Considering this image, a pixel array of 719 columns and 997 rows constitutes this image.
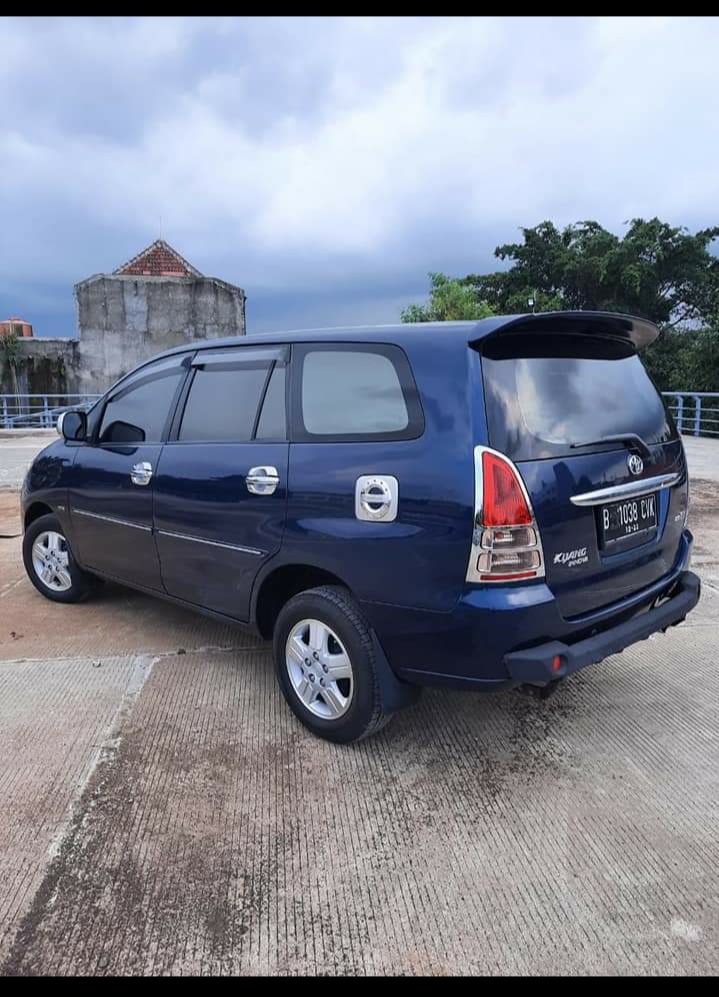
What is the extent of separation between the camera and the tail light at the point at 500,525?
2355 mm

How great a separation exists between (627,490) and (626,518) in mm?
117

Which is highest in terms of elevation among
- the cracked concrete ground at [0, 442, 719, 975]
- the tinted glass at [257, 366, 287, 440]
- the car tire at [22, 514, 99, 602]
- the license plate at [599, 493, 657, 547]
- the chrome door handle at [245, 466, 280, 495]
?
the tinted glass at [257, 366, 287, 440]

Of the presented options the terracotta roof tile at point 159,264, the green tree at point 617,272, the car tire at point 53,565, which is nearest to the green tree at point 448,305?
the green tree at point 617,272

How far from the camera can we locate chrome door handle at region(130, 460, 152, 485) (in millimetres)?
3689

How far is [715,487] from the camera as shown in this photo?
8.60m

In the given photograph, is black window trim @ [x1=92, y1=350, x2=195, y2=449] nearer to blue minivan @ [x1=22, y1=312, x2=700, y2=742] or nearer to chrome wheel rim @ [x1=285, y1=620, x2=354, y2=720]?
blue minivan @ [x1=22, y1=312, x2=700, y2=742]

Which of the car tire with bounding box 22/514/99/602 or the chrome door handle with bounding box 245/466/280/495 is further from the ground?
the chrome door handle with bounding box 245/466/280/495

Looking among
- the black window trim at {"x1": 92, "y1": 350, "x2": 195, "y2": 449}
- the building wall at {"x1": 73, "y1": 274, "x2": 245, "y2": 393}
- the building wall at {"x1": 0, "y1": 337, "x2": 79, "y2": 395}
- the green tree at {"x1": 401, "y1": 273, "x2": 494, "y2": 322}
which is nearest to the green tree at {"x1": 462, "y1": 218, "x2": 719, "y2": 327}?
the green tree at {"x1": 401, "y1": 273, "x2": 494, "y2": 322}

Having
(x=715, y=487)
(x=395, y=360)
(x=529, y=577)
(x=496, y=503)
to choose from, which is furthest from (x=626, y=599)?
(x=715, y=487)

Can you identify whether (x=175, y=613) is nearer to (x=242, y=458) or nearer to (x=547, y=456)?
(x=242, y=458)

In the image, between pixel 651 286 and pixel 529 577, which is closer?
pixel 529 577

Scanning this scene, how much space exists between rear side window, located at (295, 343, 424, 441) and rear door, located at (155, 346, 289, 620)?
0.15m

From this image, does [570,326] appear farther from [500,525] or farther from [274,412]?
[274,412]

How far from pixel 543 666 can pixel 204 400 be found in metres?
2.15
